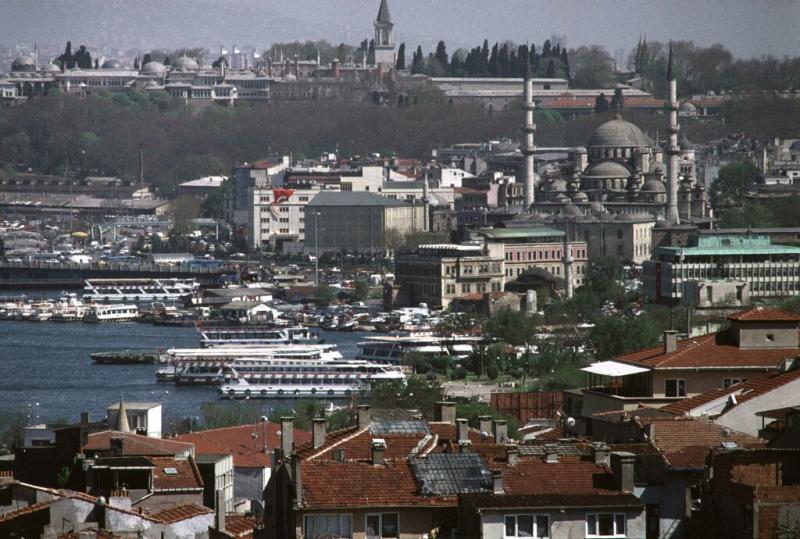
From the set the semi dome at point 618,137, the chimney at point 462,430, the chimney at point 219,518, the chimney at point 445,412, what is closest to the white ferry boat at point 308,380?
the chimney at point 445,412

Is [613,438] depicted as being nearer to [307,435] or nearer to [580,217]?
[307,435]

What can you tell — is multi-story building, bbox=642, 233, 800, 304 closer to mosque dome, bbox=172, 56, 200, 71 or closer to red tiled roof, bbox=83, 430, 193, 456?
red tiled roof, bbox=83, 430, 193, 456

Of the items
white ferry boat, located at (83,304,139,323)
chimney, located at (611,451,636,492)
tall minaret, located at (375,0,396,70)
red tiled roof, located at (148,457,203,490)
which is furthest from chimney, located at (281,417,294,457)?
tall minaret, located at (375,0,396,70)

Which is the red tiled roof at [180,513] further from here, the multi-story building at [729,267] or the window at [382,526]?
the multi-story building at [729,267]

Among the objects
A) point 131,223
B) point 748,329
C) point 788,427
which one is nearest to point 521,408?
point 748,329

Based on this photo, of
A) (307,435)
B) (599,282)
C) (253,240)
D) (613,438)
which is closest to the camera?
(613,438)

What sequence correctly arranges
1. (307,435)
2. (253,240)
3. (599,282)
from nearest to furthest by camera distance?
(307,435) → (599,282) → (253,240)
